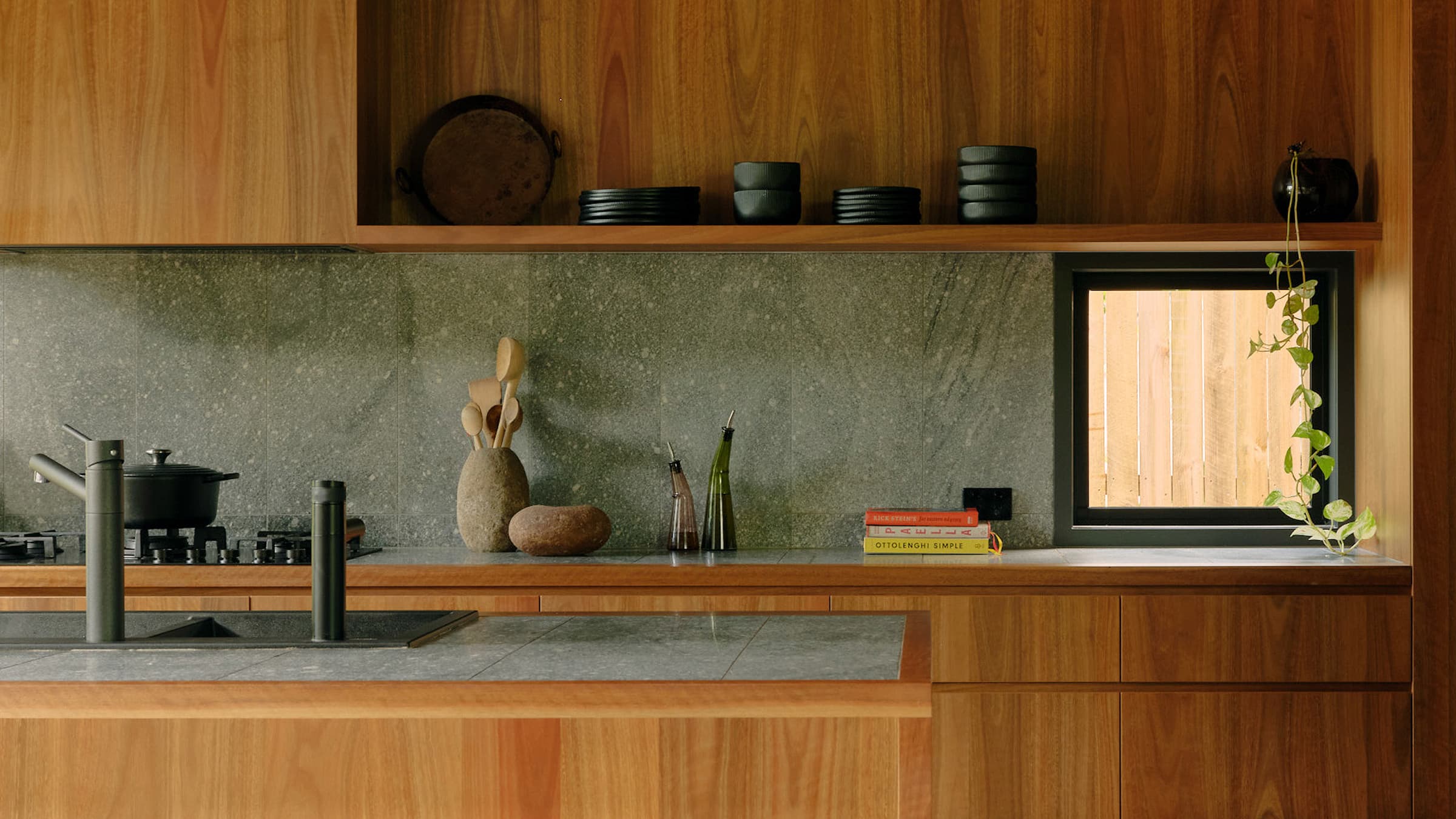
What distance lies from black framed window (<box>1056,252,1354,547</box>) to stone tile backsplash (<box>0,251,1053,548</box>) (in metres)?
0.11

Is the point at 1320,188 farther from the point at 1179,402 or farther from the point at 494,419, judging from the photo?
the point at 494,419

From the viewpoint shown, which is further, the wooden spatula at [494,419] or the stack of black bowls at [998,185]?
the wooden spatula at [494,419]

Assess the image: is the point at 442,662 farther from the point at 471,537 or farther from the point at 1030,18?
the point at 1030,18

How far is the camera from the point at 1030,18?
3152 mm

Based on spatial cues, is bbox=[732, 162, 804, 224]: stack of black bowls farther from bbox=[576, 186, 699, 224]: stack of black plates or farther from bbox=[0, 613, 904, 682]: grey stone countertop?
bbox=[0, 613, 904, 682]: grey stone countertop

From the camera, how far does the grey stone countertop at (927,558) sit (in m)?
2.86

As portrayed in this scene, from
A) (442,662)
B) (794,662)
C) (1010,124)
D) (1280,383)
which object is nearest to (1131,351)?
(1280,383)

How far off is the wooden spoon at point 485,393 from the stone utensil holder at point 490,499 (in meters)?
0.15

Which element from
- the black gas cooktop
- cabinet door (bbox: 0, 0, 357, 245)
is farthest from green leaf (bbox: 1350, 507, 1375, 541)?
cabinet door (bbox: 0, 0, 357, 245)

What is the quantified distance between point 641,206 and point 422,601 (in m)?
1.05

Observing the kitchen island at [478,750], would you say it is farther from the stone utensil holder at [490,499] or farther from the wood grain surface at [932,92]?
the wood grain surface at [932,92]

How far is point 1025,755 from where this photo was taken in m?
2.78

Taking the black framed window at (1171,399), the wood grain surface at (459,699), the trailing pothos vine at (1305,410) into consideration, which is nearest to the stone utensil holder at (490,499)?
the black framed window at (1171,399)

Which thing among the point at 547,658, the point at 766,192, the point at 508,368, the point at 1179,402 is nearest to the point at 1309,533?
the point at 1179,402
